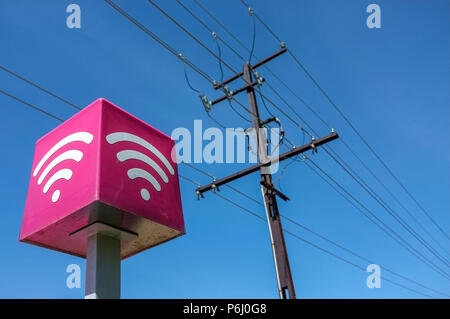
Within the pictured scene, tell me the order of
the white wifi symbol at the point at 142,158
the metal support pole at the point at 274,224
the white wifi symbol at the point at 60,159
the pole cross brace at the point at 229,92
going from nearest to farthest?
the white wifi symbol at the point at 60,159 < the white wifi symbol at the point at 142,158 < the metal support pole at the point at 274,224 < the pole cross brace at the point at 229,92

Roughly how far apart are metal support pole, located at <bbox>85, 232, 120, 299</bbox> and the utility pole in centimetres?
462

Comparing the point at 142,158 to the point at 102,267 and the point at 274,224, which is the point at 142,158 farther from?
the point at 274,224

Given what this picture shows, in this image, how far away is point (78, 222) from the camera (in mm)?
5258

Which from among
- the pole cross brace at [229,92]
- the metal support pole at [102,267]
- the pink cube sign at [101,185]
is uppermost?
the pole cross brace at [229,92]

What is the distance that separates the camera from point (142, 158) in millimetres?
5805

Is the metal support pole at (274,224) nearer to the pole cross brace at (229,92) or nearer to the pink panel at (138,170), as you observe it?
the pole cross brace at (229,92)

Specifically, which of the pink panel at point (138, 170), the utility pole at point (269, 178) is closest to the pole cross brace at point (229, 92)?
the utility pole at point (269, 178)

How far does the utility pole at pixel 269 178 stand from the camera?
932 cm

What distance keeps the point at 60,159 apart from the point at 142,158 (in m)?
1.02

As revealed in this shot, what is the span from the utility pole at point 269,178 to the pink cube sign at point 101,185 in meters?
4.07

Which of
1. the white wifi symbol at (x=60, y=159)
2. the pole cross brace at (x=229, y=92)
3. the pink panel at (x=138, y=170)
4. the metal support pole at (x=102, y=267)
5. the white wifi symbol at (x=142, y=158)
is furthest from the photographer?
the pole cross brace at (x=229, y=92)

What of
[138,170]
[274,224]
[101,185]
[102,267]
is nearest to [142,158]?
[138,170]

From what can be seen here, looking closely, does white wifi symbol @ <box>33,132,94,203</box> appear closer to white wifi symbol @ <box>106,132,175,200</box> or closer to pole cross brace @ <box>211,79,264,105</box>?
white wifi symbol @ <box>106,132,175,200</box>
